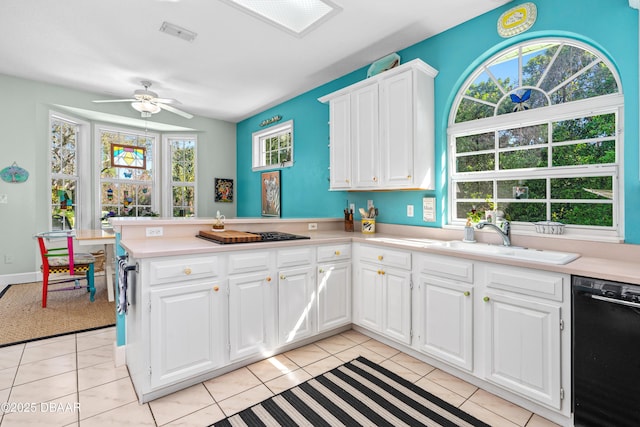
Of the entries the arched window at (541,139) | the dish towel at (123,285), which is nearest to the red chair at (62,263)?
the dish towel at (123,285)

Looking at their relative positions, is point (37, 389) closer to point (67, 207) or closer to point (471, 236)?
point (471, 236)

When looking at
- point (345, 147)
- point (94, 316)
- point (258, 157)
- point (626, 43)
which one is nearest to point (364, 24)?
point (345, 147)

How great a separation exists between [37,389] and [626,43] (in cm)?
427

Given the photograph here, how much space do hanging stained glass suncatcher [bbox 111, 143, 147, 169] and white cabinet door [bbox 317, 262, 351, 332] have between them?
4.60m

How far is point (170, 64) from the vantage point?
356 centimetres

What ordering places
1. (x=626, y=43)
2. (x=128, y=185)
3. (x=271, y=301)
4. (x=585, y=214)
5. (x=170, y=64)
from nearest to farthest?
(x=626, y=43)
(x=585, y=214)
(x=271, y=301)
(x=170, y=64)
(x=128, y=185)

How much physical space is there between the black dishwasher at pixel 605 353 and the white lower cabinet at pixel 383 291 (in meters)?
1.03

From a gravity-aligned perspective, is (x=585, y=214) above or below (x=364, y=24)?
below

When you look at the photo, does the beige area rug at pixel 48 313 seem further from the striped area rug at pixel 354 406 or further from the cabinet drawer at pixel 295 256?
the striped area rug at pixel 354 406

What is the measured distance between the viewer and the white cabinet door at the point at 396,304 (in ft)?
7.85

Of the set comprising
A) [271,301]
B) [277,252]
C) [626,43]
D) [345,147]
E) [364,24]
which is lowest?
[271,301]

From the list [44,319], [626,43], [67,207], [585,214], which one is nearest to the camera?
[626,43]

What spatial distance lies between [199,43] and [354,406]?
341cm

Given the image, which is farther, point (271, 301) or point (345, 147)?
point (345, 147)
